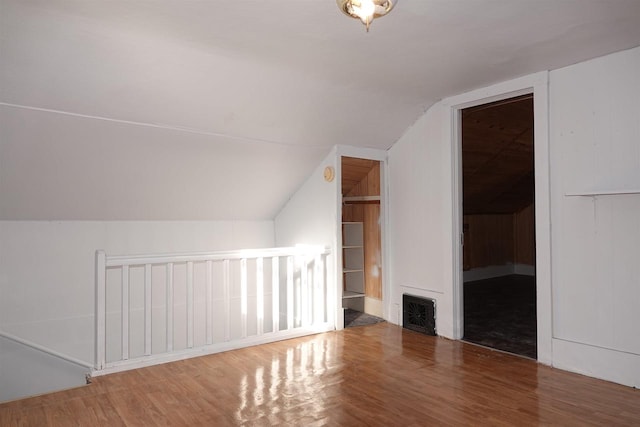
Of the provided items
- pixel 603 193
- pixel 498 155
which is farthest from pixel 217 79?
pixel 498 155

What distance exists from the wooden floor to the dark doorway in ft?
2.34

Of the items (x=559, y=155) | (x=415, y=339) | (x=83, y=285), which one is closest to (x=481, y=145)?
(x=559, y=155)

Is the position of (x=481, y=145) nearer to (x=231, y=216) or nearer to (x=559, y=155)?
(x=559, y=155)

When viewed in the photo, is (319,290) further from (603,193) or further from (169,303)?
(603,193)

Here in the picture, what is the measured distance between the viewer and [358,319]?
4.55m

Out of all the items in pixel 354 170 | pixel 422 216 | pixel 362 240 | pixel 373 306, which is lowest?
pixel 373 306

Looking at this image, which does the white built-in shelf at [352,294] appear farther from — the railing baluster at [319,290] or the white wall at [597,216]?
the white wall at [597,216]

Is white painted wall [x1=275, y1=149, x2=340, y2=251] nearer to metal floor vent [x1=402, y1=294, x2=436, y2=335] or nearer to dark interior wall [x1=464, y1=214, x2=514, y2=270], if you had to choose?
metal floor vent [x1=402, y1=294, x2=436, y2=335]

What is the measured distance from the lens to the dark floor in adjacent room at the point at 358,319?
172 inches

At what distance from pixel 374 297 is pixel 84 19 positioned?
373cm

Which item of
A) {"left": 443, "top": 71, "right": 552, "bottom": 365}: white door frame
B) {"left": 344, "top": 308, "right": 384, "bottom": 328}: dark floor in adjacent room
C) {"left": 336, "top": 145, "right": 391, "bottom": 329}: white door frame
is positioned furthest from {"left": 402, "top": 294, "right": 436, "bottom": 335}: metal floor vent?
{"left": 443, "top": 71, "right": 552, "bottom": 365}: white door frame

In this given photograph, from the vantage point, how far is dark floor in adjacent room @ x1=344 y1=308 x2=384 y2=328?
438 cm

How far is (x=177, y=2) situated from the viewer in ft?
6.90

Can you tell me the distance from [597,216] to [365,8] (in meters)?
2.19
